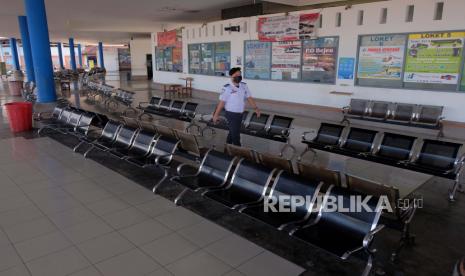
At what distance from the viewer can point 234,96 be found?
18.7 feet

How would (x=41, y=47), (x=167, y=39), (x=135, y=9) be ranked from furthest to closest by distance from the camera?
(x=167, y=39) < (x=135, y=9) < (x=41, y=47)

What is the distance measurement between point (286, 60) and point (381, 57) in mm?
3181

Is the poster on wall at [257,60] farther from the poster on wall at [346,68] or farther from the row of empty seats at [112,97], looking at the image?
the row of empty seats at [112,97]

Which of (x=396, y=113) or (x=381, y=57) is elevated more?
(x=381, y=57)

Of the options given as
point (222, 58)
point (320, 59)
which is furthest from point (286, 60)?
point (222, 58)

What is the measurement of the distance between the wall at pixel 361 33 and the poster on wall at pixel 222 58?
0.90ft

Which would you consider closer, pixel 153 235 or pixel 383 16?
pixel 153 235

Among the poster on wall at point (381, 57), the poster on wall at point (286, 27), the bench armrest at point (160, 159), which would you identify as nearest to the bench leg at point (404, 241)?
the bench armrest at point (160, 159)

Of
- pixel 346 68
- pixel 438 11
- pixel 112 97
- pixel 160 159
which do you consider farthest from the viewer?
pixel 112 97

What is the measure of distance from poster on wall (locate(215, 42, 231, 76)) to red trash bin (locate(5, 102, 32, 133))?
295 inches

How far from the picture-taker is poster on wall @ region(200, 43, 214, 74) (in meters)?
14.6

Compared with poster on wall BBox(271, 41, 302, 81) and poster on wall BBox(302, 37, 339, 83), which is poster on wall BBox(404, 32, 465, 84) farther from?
poster on wall BBox(271, 41, 302, 81)

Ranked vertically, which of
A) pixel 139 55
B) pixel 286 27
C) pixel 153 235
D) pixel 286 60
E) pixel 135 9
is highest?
pixel 135 9

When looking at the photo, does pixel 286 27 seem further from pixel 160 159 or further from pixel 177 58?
pixel 160 159
